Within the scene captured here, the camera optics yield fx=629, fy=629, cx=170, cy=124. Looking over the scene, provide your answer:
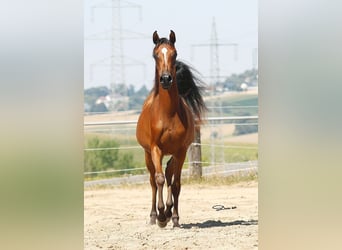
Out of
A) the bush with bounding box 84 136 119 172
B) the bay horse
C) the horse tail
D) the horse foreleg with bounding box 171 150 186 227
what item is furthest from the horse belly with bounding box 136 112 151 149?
the bush with bounding box 84 136 119 172

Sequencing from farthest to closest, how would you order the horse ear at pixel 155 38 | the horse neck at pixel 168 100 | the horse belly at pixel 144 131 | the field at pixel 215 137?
the field at pixel 215 137, the horse belly at pixel 144 131, the horse neck at pixel 168 100, the horse ear at pixel 155 38

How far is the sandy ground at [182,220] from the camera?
446cm

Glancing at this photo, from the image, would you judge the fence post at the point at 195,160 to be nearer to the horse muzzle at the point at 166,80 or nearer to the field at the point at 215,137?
the field at the point at 215,137

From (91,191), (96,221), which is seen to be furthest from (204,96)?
(91,191)

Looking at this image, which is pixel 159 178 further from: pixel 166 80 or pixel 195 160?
pixel 195 160

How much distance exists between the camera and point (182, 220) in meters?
5.50

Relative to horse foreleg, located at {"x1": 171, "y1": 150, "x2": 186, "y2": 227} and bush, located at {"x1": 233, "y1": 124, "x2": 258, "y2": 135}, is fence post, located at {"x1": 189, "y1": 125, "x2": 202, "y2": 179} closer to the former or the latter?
horse foreleg, located at {"x1": 171, "y1": 150, "x2": 186, "y2": 227}

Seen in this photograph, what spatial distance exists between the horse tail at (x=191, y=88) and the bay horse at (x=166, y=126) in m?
0.13

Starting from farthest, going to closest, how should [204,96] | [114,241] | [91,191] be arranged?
[91,191] < [204,96] < [114,241]

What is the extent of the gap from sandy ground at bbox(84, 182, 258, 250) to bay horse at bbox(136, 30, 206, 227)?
274 mm

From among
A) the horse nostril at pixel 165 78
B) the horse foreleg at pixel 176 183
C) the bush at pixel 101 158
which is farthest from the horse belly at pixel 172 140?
the bush at pixel 101 158
